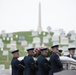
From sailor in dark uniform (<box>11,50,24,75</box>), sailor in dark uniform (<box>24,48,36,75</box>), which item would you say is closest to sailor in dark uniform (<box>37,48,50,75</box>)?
sailor in dark uniform (<box>24,48,36,75</box>)

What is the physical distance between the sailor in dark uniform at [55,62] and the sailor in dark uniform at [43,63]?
0.66 feet

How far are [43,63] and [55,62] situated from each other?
377mm

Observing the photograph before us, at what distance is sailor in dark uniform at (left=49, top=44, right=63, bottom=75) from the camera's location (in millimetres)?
11182

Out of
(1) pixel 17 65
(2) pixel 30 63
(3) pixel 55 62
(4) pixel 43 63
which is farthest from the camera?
(1) pixel 17 65

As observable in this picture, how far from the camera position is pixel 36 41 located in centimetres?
3884

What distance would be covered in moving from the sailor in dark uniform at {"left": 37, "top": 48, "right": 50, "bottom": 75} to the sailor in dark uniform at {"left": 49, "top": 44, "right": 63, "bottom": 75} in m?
0.20

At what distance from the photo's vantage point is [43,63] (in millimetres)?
11531

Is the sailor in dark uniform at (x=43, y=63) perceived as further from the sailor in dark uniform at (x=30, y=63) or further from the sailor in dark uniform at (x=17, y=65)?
the sailor in dark uniform at (x=17, y=65)

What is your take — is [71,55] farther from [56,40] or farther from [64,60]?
[56,40]

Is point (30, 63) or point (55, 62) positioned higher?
→ point (55, 62)

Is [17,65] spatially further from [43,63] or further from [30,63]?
[43,63]

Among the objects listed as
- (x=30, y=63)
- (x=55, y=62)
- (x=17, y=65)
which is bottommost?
(x=17, y=65)

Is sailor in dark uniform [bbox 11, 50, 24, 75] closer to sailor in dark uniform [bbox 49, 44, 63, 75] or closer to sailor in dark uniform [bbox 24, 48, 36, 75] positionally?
sailor in dark uniform [bbox 24, 48, 36, 75]

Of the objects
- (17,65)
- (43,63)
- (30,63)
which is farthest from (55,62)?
(17,65)
